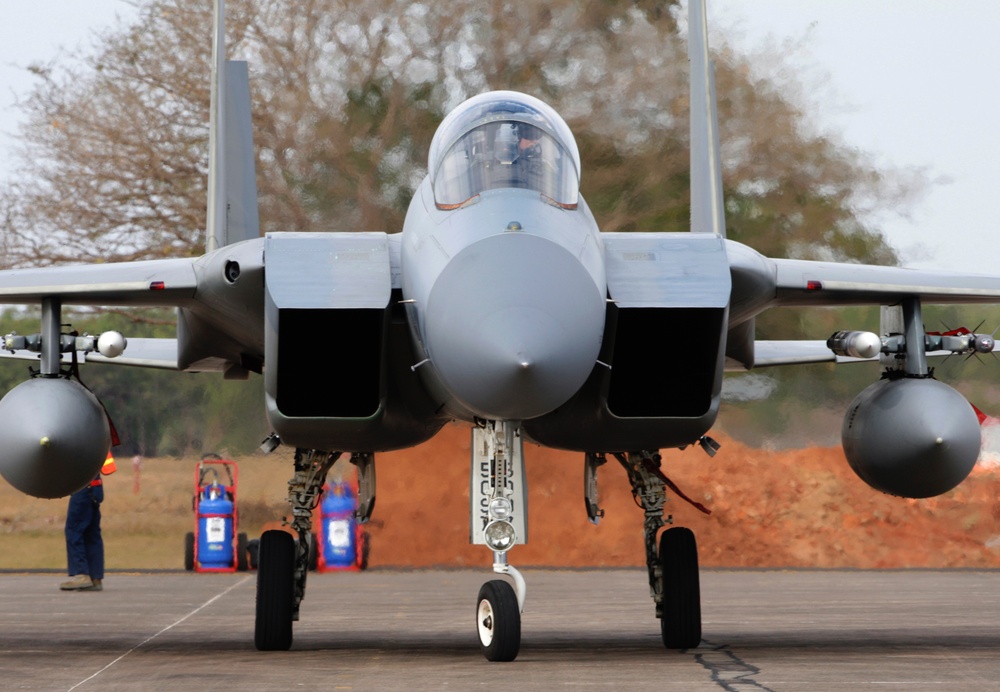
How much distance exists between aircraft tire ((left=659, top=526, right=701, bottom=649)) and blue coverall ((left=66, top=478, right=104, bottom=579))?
7313 mm

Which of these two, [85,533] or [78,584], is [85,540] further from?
[78,584]

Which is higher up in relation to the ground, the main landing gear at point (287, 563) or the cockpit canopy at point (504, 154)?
the cockpit canopy at point (504, 154)

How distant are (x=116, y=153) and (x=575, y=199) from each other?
1627cm

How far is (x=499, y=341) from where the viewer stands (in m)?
7.27

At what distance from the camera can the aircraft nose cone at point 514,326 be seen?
287 inches

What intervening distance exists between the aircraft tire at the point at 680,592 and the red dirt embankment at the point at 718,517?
9924mm

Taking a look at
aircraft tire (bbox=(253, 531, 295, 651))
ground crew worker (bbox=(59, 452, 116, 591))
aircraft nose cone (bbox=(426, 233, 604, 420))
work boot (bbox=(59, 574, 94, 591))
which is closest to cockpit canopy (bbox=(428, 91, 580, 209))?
aircraft nose cone (bbox=(426, 233, 604, 420))

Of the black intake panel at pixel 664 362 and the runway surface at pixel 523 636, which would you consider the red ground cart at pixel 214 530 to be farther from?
the black intake panel at pixel 664 362

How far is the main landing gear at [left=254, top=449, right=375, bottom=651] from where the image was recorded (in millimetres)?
9734

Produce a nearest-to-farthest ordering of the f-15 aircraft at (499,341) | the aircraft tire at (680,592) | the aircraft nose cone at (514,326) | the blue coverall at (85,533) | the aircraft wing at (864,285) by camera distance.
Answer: the aircraft nose cone at (514,326), the f-15 aircraft at (499,341), the aircraft wing at (864,285), the aircraft tire at (680,592), the blue coverall at (85,533)

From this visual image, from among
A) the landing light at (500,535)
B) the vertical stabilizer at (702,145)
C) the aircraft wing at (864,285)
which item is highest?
the vertical stabilizer at (702,145)

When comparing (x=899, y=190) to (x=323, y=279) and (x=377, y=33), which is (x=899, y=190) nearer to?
(x=377, y=33)

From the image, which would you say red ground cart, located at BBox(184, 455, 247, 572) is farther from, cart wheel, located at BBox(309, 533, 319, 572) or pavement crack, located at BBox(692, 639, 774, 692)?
pavement crack, located at BBox(692, 639, 774, 692)

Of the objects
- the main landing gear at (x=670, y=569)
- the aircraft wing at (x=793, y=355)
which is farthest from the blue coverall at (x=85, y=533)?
the main landing gear at (x=670, y=569)
